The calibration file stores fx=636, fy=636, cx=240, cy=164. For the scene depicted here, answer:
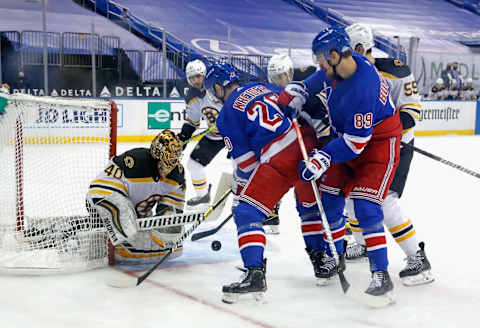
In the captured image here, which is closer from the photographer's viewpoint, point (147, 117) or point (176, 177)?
point (176, 177)

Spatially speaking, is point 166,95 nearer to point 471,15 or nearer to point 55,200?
point 55,200

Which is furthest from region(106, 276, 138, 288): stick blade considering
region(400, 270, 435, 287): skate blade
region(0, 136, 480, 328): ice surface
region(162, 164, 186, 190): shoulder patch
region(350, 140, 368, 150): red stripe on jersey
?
region(400, 270, 435, 287): skate blade

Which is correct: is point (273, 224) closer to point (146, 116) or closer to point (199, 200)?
point (199, 200)

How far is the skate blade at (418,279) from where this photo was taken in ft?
9.02

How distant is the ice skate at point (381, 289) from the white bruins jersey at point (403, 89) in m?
0.75

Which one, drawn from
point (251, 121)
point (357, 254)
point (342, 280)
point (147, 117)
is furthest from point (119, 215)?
point (147, 117)

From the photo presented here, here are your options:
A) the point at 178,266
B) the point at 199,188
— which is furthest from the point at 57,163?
the point at 199,188

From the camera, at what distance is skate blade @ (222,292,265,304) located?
95.4 inches

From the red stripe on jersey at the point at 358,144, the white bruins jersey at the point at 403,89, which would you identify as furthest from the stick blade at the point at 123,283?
the white bruins jersey at the point at 403,89

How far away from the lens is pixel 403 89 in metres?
2.91

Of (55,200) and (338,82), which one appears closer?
(338,82)

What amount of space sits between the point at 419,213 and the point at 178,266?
2122 mm

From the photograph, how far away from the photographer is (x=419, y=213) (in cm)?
445

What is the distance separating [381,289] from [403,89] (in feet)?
3.14
